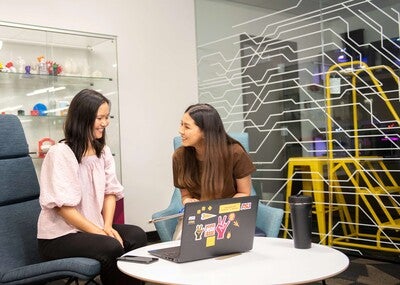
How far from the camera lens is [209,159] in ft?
6.42

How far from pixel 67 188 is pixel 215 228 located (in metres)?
0.79

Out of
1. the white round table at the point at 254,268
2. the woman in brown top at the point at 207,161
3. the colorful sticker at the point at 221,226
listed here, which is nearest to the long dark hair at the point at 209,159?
the woman in brown top at the point at 207,161

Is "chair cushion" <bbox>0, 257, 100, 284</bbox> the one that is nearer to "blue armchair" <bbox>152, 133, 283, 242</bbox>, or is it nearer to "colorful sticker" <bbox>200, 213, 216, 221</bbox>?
"colorful sticker" <bbox>200, 213, 216, 221</bbox>

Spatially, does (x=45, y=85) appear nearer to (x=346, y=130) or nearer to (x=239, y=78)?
(x=239, y=78)

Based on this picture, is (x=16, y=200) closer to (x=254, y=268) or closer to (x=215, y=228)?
(x=215, y=228)

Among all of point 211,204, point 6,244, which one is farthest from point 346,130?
point 6,244

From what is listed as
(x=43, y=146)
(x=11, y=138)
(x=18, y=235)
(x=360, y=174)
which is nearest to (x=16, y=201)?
(x=18, y=235)

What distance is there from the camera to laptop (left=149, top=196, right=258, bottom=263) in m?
1.30

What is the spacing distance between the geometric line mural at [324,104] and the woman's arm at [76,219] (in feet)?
6.70

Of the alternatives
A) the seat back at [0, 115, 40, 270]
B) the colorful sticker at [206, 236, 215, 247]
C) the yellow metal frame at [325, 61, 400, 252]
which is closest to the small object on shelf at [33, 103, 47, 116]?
the seat back at [0, 115, 40, 270]

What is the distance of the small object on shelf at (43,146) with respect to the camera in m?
3.24

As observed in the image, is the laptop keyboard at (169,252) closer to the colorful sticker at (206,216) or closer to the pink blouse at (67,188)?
the colorful sticker at (206,216)

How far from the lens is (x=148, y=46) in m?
4.07

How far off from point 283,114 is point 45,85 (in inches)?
82.3
